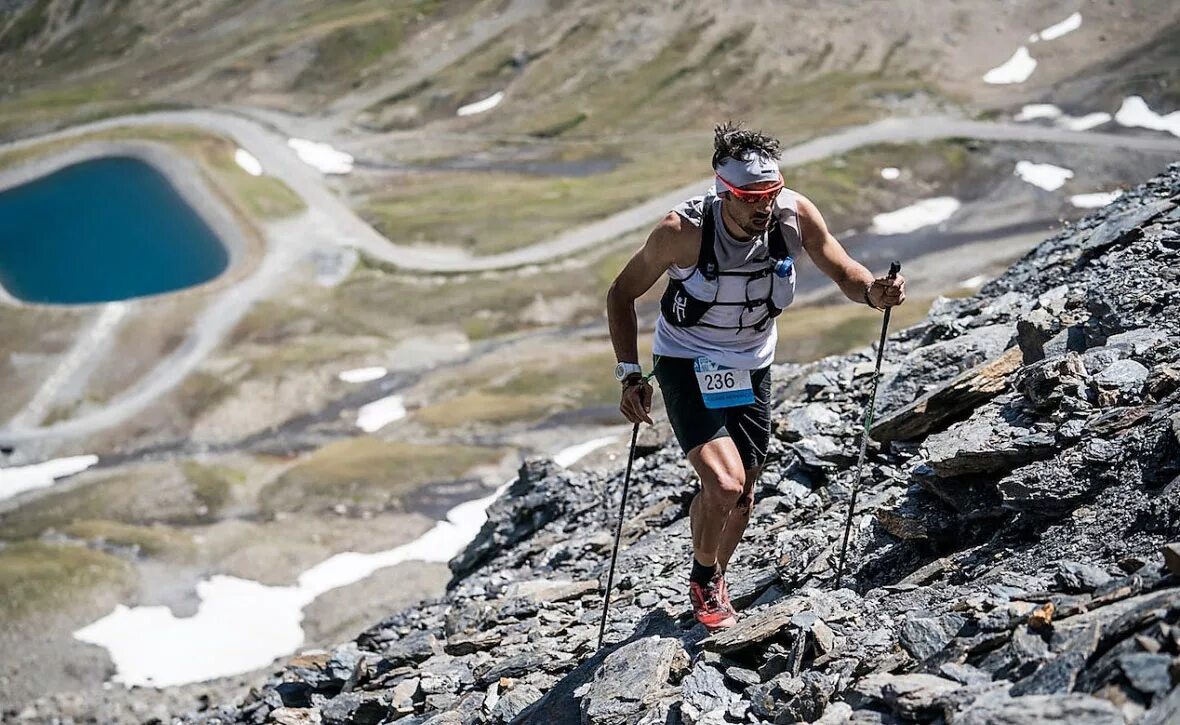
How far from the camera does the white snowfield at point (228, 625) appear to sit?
159 feet

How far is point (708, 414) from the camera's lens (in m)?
12.0

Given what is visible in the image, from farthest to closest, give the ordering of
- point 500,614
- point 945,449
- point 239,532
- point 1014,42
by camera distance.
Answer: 1. point 1014,42
2. point 239,532
3. point 500,614
4. point 945,449

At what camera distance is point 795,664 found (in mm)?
10820

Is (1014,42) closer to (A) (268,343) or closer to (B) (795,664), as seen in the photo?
(A) (268,343)

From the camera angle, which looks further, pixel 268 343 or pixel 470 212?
pixel 470 212

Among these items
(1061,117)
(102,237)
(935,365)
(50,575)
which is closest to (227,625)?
(50,575)

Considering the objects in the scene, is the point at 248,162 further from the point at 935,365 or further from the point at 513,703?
the point at 513,703

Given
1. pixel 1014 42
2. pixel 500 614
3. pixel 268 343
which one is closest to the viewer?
pixel 500 614

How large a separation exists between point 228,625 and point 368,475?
1758 centimetres

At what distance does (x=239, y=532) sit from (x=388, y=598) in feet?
49.1

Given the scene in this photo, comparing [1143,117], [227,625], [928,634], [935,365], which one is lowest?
[1143,117]

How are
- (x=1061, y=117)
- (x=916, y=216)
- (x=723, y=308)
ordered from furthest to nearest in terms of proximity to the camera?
1. (x=1061, y=117)
2. (x=916, y=216)
3. (x=723, y=308)

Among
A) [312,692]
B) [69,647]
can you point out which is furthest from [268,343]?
[312,692]

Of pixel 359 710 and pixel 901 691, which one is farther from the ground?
pixel 901 691
